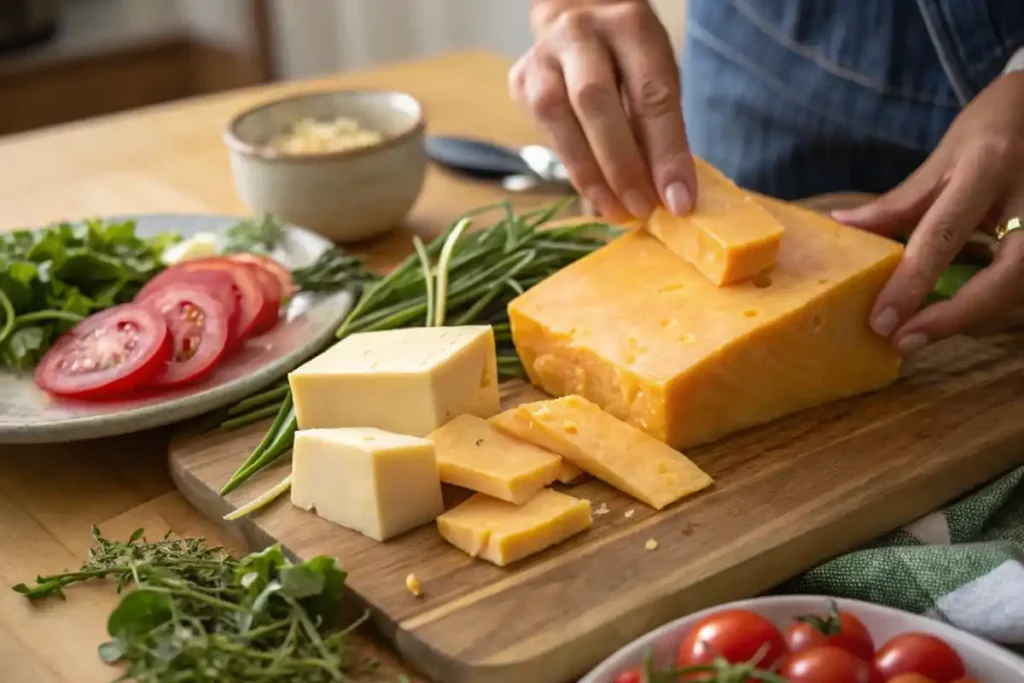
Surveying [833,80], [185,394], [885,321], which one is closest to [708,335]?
[885,321]

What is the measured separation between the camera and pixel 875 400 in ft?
5.31

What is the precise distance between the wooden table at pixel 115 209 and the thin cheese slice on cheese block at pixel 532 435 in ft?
1.10

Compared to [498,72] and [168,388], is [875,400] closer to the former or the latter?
[168,388]

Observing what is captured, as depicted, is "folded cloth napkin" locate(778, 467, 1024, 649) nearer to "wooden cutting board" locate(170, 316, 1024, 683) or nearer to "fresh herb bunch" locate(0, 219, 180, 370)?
"wooden cutting board" locate(170, 316, 1024, 683)

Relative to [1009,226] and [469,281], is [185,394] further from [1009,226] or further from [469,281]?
[1009,226]

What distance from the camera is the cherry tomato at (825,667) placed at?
1013 millimetres

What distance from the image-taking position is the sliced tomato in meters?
1.73

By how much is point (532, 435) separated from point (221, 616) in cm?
45

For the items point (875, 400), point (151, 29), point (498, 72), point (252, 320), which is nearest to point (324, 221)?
point (252, 320)

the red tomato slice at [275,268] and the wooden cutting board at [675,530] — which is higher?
the red tomato slice at [275,268]

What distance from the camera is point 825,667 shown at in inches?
40.0

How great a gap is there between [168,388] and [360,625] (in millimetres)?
522

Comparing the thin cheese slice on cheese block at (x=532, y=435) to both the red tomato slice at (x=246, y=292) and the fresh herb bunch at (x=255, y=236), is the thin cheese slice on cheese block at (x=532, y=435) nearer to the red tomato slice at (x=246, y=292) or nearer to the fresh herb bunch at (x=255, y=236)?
the red tomato slice at (x=246, y=292)

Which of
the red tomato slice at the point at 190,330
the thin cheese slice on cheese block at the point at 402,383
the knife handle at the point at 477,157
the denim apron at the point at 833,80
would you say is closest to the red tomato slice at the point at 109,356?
the red tomato slice at the point at 190,330
